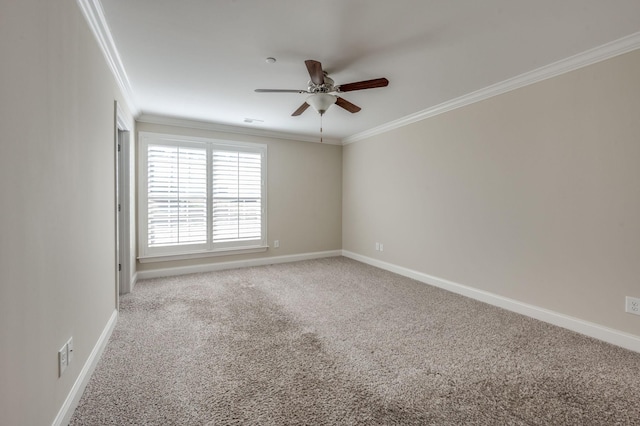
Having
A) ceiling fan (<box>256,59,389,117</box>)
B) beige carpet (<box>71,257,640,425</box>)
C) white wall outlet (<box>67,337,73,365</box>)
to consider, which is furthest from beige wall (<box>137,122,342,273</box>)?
white wall outlet (<box>67,337,73,365</box>)

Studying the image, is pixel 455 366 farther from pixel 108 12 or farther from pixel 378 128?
pixel 378 128

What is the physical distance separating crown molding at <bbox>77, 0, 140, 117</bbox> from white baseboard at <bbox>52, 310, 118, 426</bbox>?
225cm

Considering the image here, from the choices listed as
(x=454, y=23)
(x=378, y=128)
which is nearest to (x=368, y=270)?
(x=378, y=128)

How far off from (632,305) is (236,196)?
481 centimetres

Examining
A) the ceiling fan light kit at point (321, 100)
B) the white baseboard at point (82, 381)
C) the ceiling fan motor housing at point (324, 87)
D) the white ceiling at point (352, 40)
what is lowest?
the white baseboard at point (82, 381)

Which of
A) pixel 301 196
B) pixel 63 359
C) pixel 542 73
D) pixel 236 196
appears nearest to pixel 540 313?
pixel 542 73

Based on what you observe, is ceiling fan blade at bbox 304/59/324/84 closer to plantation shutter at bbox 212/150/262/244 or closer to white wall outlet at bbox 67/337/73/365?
white wall outlet at bbox 67/337/73/365

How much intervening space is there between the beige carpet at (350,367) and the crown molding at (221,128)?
2603 millimetres

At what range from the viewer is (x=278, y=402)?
5.35ft

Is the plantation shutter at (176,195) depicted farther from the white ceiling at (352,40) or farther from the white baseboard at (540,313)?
the white baseboard at (540,313)

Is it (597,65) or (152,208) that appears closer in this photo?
(597,65)

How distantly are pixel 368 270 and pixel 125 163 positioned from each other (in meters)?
3.75

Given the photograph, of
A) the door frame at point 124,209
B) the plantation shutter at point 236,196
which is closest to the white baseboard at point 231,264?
the plantation shutter at point 236,196

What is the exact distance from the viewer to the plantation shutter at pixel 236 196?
468cm
